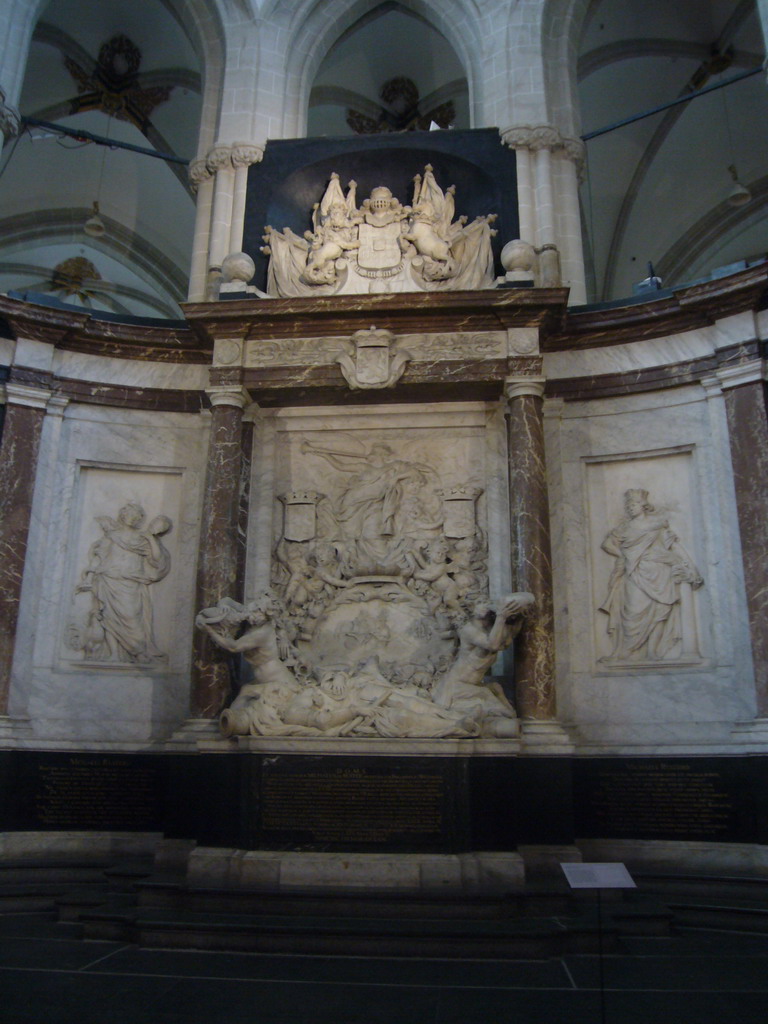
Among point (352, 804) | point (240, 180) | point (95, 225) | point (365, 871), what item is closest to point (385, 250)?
point (240, 180)

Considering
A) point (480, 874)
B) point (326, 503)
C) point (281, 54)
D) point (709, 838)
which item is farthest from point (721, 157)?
point (480, 874)

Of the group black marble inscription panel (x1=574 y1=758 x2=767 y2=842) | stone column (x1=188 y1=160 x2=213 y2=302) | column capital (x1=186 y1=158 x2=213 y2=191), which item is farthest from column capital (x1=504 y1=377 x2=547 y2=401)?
column capital (x1=186 y1=158 x2=213 y2=191)

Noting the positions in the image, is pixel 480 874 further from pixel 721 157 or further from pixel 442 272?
pixel 721 157

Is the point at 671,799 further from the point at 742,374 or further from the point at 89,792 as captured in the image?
the point at 89,792

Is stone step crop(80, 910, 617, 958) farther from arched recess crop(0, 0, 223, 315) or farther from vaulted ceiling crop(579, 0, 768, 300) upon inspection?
vaulted ceiling crop(579, 0, 768, 300)

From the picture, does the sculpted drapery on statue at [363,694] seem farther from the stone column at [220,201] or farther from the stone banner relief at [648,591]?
the stone column at [220,201]

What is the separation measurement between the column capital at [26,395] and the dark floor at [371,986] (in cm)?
579

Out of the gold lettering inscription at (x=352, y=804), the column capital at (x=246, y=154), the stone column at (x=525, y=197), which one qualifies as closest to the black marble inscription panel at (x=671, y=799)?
the gold lettering inscription at (x=352, y=804)

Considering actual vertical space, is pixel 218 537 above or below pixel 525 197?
below

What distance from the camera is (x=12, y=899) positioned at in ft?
26.4

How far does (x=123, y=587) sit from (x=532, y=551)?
474 cm

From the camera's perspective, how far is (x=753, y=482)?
9320mm

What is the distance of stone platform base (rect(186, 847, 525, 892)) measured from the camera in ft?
25.5

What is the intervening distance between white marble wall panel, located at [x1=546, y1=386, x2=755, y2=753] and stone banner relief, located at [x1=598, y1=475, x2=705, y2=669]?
0.09ft
